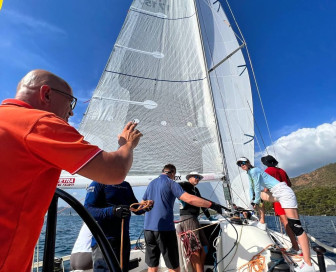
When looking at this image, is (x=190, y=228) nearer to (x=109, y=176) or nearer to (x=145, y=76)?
(x=109, y=176)

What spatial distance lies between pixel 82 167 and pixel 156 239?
255cm

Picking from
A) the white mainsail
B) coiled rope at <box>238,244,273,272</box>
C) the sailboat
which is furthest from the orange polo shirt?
the white mainsail

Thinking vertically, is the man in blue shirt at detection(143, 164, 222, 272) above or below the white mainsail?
below

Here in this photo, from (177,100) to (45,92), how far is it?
590cm

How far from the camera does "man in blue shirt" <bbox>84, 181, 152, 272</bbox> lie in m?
2.18

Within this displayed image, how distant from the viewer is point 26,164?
2.47ft

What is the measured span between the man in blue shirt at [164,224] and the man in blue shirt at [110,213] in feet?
1.74

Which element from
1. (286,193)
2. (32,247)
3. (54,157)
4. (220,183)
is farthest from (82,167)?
(220,183)

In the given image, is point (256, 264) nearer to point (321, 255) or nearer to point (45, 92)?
point (321, 255)

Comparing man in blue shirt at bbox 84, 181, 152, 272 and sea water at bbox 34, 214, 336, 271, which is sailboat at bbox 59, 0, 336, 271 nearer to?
man in blue shirt at bbox 84, 181, 152, 272

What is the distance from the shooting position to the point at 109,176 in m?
0.83

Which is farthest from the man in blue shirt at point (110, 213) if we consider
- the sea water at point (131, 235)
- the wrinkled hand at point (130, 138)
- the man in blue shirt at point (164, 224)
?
the sea water at point (131, 235)

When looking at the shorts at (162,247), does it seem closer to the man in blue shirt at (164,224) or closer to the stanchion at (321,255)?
the man in blue shirt at (164,224)

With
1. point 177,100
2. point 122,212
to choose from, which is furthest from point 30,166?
point 177,100
